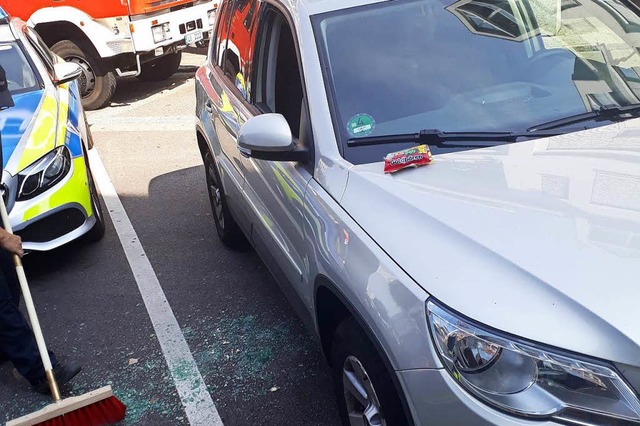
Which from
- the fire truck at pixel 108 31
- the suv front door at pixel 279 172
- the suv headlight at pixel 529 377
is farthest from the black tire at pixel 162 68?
the suv headlight at pixel 529 377

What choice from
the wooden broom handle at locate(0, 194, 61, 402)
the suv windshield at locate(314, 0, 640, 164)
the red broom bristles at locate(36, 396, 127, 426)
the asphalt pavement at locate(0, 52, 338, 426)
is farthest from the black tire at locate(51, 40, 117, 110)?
the suv windshield at locate(314, 0, 640, 164)

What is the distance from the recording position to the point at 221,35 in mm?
4730

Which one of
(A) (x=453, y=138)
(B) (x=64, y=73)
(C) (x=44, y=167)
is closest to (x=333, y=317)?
(A) (x=453, y=138)

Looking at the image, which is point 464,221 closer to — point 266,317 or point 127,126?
point 266,317

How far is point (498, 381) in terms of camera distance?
1.88 m

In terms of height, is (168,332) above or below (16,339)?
below

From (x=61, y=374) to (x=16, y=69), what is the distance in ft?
10.0

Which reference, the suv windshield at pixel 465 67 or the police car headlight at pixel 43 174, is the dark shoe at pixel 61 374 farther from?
the suv windshield at pixel 465 67

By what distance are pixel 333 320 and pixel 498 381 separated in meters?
1.07

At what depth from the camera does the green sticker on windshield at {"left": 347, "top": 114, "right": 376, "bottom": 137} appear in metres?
2.82

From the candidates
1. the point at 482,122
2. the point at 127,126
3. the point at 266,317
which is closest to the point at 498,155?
the point at 482,122

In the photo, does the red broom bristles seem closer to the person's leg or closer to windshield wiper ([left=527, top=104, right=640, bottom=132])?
the person's leg

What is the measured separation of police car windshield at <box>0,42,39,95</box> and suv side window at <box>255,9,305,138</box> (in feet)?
8.84

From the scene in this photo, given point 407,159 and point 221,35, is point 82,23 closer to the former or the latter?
point 221,35
